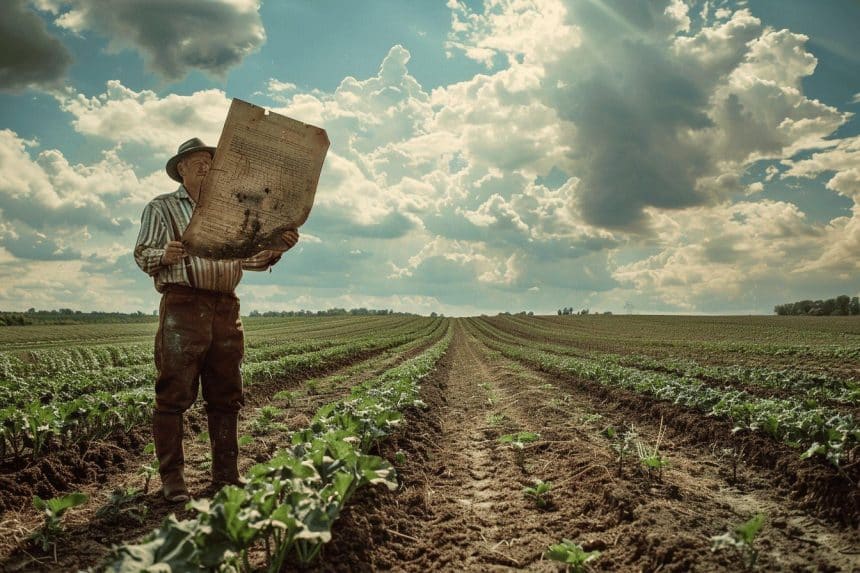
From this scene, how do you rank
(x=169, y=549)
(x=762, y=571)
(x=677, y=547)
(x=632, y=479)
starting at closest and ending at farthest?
1. (x=169, y=549)
2. (x=762, y=571)
3. (x=677, y=547)
4. (x=632, y=479)

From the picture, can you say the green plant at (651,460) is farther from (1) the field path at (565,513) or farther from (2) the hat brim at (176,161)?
(2) the hat brim at (176,161)

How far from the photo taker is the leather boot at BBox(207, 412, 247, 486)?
472 centimetres

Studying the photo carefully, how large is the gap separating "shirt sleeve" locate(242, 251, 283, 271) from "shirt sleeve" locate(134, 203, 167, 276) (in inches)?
27.2

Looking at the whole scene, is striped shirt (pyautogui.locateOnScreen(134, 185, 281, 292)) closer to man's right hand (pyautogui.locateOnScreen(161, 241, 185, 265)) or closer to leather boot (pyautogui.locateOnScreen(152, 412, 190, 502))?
man's right hand (pyautogui.locateOnScreen(161, 241, 185, 265))

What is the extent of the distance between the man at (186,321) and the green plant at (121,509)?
0.25 metres

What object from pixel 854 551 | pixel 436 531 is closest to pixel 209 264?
pixel 436 531

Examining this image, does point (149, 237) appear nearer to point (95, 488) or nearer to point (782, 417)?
point (95, 488)

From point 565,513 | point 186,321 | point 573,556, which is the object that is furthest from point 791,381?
point 186,321

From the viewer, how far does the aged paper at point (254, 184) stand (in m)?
3.99

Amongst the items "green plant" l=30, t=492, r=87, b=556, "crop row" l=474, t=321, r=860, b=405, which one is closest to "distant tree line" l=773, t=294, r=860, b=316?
"crop row" l=474, t=321, r=860, b=405

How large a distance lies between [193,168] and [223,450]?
2596 mm

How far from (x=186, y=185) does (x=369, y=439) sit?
2.93 metres

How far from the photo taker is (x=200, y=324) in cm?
449

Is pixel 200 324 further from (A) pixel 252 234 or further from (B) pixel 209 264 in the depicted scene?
(A) pixel 252 234
